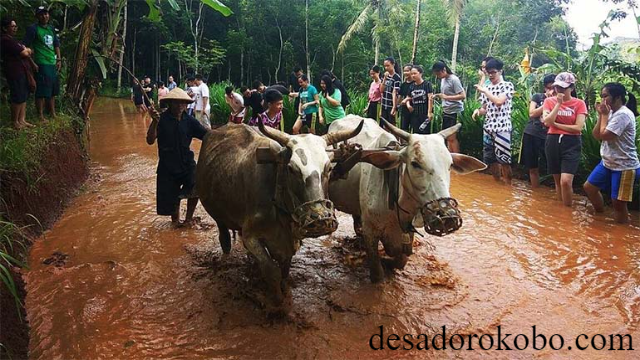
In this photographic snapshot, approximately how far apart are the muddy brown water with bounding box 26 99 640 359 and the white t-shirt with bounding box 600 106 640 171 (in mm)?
862

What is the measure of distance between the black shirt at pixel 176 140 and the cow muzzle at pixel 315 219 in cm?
288

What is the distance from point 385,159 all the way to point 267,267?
129 cm

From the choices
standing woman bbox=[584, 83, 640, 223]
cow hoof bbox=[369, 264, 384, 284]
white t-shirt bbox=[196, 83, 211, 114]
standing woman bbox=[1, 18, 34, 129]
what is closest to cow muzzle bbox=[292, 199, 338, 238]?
cow hoof bbox=[369, 264, 384, 284]

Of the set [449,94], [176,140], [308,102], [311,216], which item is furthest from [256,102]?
[311,216]

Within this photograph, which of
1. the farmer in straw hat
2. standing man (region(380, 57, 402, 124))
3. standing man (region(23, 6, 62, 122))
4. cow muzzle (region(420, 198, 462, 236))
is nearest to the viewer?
cow muzzle (region(420, 198, 462, 236))

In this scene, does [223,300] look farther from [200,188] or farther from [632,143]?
[632,143]

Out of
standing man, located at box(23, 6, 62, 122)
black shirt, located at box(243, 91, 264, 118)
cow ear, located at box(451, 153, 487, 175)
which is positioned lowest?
cow ear, located at box(451, 153, 487, 175)

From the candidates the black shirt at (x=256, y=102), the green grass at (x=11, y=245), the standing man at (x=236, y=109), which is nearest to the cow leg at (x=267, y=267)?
the green grass at (x=11, y=245)

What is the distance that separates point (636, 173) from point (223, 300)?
17.8ft

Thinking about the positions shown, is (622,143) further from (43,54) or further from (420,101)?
(43,54)

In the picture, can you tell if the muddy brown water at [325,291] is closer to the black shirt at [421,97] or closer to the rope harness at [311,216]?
the rope harness at [311,216]

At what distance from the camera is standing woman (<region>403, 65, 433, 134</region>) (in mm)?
8336

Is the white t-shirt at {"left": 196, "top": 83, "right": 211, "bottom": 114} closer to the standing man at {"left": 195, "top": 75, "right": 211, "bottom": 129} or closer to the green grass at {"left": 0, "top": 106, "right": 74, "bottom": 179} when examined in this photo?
the standing man at {"left": 195, "top": 75, "right": 211, "bottom": 129}

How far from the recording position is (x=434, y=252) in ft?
16.9
